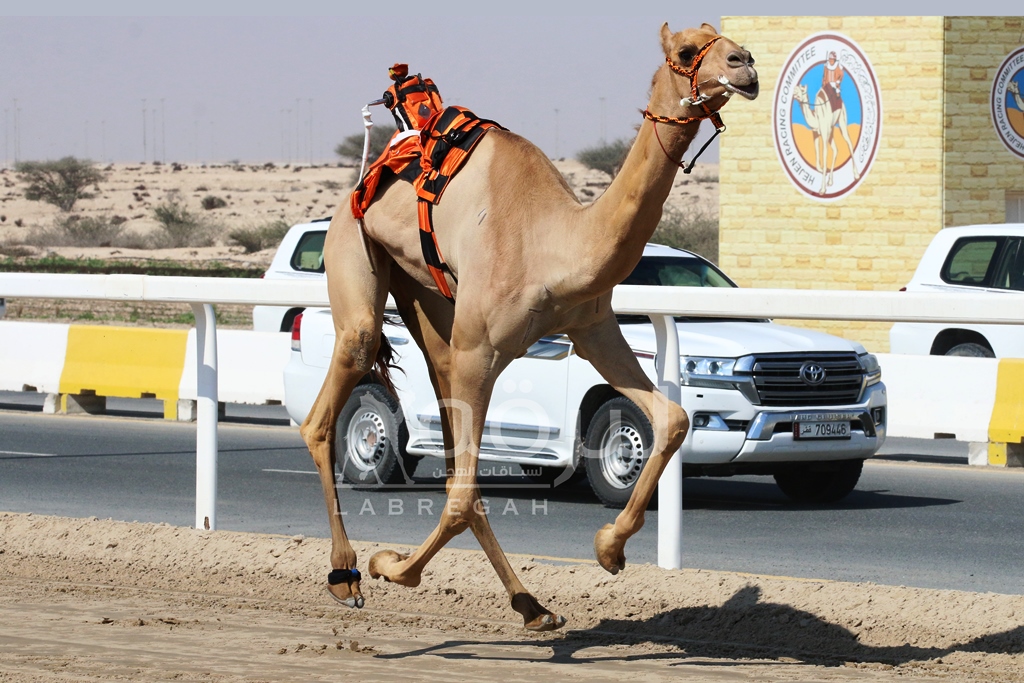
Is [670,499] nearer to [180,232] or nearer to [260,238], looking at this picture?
[260,238]

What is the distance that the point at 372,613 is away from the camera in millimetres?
7453

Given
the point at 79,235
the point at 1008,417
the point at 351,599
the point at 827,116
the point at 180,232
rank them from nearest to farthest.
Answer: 1. the point at 351,599
2. the point at 1008,417
3. the point at 827,116
4. the point at 180,232
5. the point at 79,235

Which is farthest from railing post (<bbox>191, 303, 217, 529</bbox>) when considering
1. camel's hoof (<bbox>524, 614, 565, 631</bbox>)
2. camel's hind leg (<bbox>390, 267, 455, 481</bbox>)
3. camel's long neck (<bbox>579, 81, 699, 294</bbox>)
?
camel's long neck (<bbox>579, 81, 699, 294</bbox>)

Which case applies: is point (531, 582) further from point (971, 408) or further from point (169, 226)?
point (169, 226)

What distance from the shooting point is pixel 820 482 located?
503 inches

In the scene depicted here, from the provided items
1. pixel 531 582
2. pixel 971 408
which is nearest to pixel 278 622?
pixel 531 582

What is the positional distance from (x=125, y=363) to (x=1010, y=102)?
14829 mm

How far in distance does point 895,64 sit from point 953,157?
178 cm

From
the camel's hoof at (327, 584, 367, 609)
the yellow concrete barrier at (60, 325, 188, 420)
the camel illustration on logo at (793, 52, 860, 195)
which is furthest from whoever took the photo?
the camel illustration on logo at (793, 52, 860, 195)

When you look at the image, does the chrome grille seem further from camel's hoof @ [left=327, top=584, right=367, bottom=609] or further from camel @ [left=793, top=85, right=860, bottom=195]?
camel @ [left=793, top=85, right=860, bottom=195]

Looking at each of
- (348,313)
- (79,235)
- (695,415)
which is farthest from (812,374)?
(79,235)

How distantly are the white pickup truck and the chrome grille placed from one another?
10 millimetres

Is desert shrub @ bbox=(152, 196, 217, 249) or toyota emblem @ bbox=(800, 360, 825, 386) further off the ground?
desert shrub @ bbox=(152, 196, 217, 249)

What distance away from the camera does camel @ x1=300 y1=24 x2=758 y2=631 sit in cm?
558
